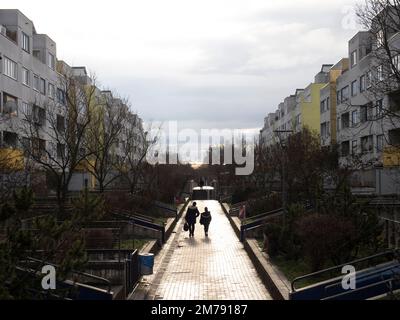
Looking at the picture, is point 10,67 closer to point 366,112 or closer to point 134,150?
point 134,150

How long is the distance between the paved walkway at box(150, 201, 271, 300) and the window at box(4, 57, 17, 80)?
19836 millimetres

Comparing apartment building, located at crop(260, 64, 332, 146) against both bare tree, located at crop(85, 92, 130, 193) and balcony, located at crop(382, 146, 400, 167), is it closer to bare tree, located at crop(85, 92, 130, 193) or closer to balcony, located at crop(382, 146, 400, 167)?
balcony, located at crop(382, 146, 400, 167)

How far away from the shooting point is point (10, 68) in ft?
138

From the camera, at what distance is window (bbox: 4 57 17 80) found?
40953mm

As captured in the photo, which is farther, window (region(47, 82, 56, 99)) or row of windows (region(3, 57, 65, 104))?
window (region(47, 82, 56, 99))

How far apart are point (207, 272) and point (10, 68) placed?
28.7m

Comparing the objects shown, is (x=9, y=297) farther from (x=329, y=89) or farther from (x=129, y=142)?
(x=329, y=89)

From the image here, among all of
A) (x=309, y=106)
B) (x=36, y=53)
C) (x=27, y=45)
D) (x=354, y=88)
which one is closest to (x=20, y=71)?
(x=27, y=45)

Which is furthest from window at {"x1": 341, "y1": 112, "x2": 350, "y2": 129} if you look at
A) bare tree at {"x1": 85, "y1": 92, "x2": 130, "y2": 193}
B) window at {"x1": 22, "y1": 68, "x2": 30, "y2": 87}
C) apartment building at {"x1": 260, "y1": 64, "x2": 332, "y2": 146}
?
window at {"x1": 22, "y1": 68, "x2": 30, "y2": 87}

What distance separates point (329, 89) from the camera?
6309cm
